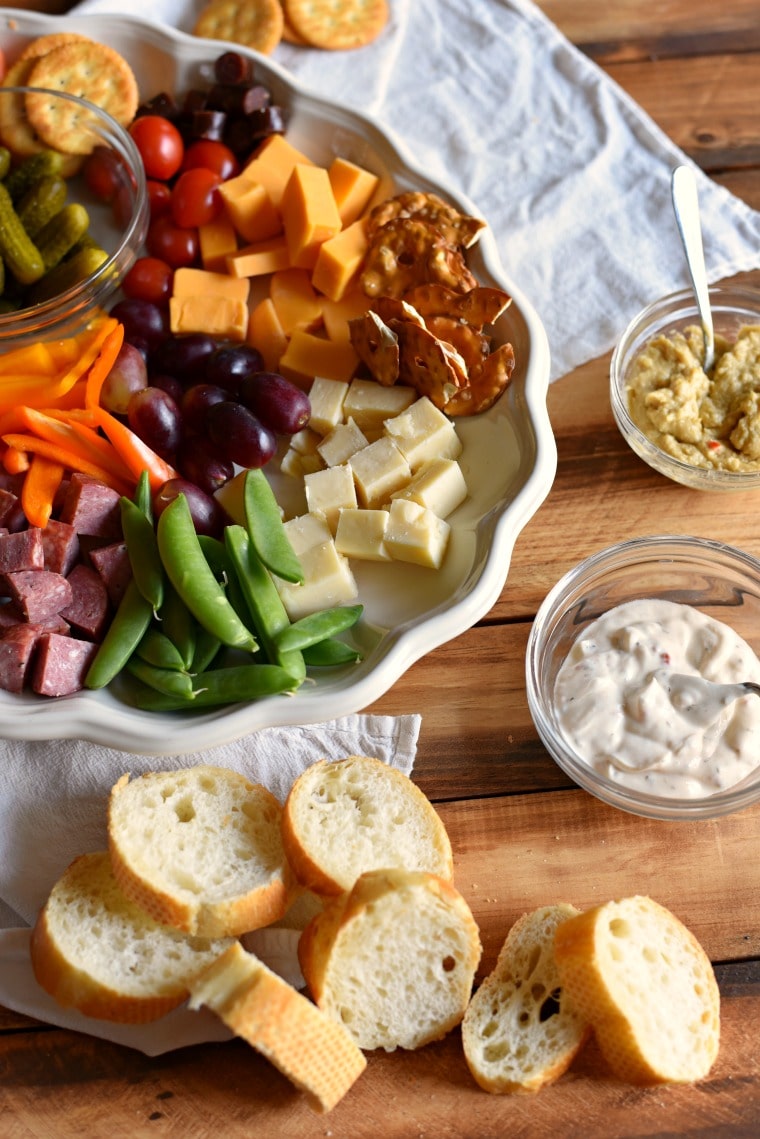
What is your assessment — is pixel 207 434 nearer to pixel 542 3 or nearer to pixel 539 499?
pixel 539 499

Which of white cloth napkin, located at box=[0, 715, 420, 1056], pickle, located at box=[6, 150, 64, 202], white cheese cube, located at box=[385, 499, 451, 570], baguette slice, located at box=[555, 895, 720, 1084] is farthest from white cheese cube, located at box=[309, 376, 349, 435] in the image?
baguette slice, located at box=[555, 895, 720, 1084]

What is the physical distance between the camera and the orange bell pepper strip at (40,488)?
198cm

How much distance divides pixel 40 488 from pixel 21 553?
180mm

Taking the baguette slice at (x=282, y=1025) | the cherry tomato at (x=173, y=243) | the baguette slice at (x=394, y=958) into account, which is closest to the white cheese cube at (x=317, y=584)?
the baguette slice at (x=394, y=958)

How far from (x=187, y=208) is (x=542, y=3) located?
1191 millimetres

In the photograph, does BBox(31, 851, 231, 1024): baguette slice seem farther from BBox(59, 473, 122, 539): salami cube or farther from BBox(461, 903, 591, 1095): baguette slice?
BBox(59, 473, 122, 539): salami cube

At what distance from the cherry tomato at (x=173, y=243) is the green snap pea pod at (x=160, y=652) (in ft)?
2.96

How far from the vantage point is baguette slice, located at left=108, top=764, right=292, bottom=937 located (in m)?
1.73

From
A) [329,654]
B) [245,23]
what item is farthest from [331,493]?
[245,23]

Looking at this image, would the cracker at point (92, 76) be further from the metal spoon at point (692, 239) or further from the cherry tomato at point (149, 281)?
the metal spoon at point (692, 239)

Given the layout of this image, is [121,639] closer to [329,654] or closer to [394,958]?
[329,654]

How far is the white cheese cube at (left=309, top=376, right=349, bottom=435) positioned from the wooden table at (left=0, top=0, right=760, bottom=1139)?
1.46 feet

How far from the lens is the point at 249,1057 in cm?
178

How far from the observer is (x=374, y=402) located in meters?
2.14
